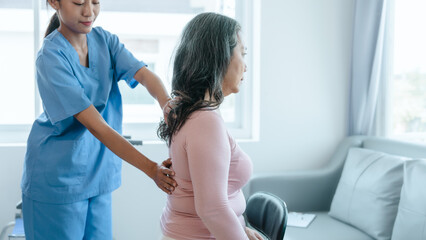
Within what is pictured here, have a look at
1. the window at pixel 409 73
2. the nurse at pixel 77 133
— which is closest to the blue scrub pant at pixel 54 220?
the nurse at pixel 77 133

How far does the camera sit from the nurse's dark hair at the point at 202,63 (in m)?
1.11

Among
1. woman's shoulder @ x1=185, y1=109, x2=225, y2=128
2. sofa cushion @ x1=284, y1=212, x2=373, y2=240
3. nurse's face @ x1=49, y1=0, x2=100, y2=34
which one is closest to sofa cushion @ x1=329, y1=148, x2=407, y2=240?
sofa cushion @ x1=284, y1=212, x2=373, y2=240

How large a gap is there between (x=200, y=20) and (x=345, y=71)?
180 centimetres

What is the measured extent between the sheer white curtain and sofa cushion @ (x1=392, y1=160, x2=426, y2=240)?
75 centimetres

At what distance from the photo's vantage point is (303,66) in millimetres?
2660

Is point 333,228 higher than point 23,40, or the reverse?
point 23,40

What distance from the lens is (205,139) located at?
1026mm

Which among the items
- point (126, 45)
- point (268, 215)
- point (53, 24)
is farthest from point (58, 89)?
point (126, 45)

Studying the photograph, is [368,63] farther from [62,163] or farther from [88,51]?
[62,163]

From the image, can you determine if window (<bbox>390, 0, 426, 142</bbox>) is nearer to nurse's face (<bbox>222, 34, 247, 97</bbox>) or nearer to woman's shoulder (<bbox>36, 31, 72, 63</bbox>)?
nurse's face (<bbox>222, 34, 247, 97</bbox>)

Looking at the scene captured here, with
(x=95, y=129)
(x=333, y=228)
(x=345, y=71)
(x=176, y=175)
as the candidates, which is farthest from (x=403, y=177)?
(x=95, y=129)

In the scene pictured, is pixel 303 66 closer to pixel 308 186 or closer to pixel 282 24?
pixel 282 24

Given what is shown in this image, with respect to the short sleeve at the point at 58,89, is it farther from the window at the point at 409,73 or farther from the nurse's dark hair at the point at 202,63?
the window at the point at 409,73

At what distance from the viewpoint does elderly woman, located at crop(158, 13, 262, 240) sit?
1027 mm
